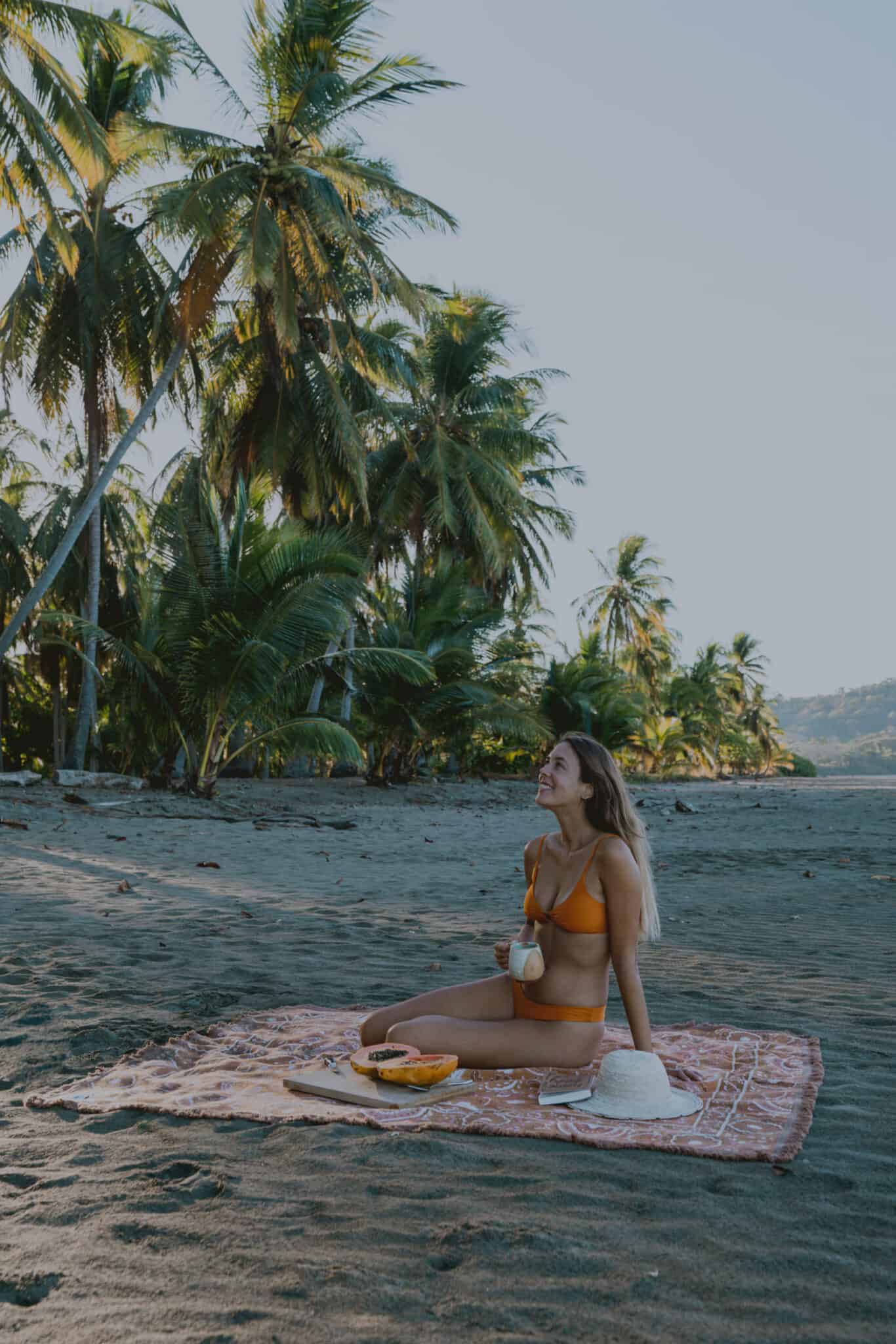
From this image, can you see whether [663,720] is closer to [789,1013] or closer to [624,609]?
[624,609]

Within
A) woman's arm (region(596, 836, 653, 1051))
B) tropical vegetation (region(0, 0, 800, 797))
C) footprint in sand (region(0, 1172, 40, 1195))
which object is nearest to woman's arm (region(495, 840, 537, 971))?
woman's arm (region(596, 836, 653, 1051))

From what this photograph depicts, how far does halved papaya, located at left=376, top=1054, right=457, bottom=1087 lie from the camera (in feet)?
10.6

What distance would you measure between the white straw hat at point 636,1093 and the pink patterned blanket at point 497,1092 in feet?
0.09

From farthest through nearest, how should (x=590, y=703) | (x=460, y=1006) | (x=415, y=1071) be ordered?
(x=590, y=703)
(x=460, y=1006)
(x=415, y=1071)

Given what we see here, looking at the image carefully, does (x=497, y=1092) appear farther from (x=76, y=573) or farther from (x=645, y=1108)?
(x=76, y=573)

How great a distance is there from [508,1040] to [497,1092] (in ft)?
0.61

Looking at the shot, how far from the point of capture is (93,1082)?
3.32m

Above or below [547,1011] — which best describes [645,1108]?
below

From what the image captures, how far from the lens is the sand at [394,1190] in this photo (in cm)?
201

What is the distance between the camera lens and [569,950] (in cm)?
343

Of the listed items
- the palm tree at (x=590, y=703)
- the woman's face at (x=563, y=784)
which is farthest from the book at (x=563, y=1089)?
the palm tree at (x=590, y=703)

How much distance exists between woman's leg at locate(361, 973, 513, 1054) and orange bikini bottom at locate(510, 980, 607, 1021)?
0.03m

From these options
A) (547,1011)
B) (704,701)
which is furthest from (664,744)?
(547,1011)

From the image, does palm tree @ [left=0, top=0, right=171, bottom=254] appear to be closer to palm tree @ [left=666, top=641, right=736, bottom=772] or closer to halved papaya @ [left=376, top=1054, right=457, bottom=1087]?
halved papaya @ [left=376, top=1054, right=457, bottom=1087]
